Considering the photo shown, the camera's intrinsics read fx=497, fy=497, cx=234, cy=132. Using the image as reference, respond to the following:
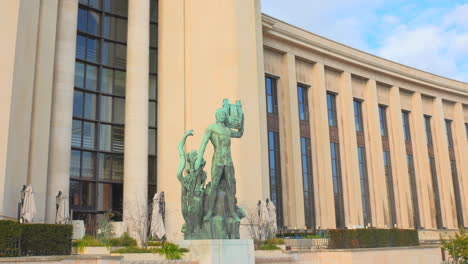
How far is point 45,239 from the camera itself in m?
17.6

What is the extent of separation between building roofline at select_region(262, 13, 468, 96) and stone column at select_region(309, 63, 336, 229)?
2131 millimetres

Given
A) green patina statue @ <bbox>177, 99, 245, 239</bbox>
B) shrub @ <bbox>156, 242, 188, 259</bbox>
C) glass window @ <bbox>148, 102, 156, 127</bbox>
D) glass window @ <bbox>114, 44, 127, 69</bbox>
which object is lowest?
shrub @ <bbox>156, 242, 188, 259</bbox>

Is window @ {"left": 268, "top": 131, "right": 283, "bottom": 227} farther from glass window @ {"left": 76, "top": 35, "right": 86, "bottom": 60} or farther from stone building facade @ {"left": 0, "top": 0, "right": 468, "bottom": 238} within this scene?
glass window @ {"left": 76, "top": 35, "right": 86, "bottom": 60}

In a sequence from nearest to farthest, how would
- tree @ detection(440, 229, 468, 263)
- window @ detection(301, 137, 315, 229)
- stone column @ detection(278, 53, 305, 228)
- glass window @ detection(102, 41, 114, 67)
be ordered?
tree @ detection(440, 229, 468, 263) < glass window @ detection(102, 41, 114, 67) < stone column @ detection(278, 53, 305, 228) < window @ detection(301, 137, 315, 229)

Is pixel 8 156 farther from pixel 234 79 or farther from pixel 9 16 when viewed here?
pixel 234 79

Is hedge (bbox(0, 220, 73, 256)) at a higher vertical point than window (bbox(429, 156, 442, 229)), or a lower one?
lower

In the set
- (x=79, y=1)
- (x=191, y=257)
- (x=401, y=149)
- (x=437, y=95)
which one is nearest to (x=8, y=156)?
(x=191, y=257)

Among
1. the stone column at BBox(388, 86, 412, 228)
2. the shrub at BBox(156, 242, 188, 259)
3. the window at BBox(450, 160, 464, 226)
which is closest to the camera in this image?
the shrub at BBox(156, 242, 188, 259)

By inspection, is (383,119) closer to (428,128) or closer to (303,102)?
(428,128)

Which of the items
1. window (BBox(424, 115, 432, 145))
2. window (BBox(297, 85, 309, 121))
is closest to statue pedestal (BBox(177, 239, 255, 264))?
window (BBox(297, 85, 309, 121))

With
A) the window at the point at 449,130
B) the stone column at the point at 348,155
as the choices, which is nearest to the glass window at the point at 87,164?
the stone column at the point at 348,155

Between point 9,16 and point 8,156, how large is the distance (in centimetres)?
657

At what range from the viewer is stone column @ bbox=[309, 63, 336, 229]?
3809cm

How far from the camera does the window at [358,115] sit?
43938 mm
